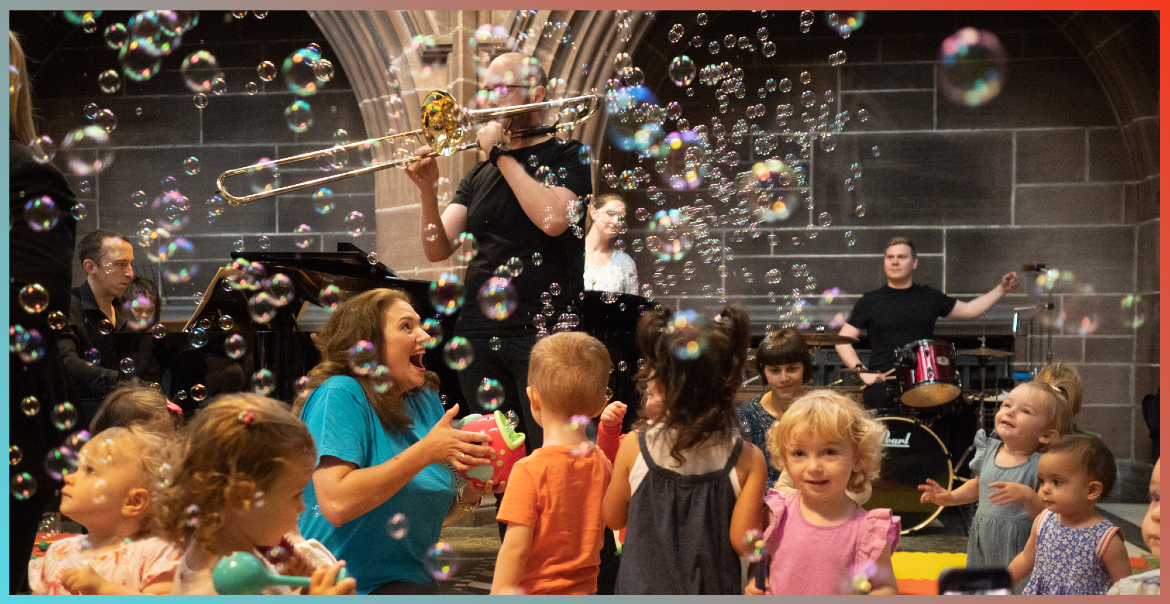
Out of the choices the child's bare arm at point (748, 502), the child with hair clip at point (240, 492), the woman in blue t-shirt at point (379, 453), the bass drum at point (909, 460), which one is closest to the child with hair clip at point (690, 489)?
the child's bare arm at point (748, 502)

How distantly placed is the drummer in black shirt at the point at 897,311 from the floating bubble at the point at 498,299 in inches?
88.7

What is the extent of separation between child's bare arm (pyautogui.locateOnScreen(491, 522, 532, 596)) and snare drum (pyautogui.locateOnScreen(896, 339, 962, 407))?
270 centimetres

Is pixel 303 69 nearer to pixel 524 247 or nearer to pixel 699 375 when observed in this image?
pixel 524 247

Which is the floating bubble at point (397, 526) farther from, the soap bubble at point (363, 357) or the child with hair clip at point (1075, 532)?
the child with hair clip at point (1075, 532)

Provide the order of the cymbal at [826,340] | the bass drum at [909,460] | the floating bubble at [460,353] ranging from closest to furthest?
the floating bubble at [460,353], the bass drum at [909,460], the cymbal at [826,340]

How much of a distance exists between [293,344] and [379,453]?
5.27 feet

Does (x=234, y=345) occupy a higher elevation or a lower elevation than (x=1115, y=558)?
higher

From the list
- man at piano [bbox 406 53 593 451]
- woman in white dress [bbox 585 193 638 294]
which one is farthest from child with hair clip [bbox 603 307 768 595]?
woman in white dress [bbox 585 193 638 294]

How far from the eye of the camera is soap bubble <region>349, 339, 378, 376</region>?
1927 mm

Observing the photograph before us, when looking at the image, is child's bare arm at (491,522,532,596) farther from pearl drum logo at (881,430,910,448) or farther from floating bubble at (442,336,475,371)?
pearl drum logo at (881,430,910,448)

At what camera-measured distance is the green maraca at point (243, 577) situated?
1.47 m

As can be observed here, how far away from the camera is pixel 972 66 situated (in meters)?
6.10

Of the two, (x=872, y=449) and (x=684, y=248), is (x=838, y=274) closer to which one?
(x=684, y=248)

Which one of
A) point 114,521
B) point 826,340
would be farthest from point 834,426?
point 826,340
